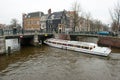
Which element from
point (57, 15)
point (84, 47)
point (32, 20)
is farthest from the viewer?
point (32, 20)

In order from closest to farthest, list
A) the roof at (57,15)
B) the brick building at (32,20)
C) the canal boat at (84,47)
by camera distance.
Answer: the canal boat at (84,47), the roof at (57,15), the brick building at (32,20)

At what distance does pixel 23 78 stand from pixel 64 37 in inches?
1230

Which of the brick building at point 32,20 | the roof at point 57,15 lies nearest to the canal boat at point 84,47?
the roof at point 57,15

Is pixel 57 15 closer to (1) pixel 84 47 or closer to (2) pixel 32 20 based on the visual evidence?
(2) pixel 32 20

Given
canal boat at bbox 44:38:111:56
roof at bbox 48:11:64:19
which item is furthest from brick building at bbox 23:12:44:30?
canal boat at bbox 44:38:111:56

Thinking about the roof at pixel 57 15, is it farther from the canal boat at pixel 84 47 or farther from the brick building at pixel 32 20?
the canal boat at pixel 84 47

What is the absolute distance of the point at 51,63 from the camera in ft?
73.2

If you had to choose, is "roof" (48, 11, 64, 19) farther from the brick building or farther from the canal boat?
the canal boat

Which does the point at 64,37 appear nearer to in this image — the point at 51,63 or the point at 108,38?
the point at 108,38

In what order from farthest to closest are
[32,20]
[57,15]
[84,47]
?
[32,20], [57,15], [84,47]

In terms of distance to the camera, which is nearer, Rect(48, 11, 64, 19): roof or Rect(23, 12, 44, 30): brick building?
Rect(48, 11, 64, 19): roof

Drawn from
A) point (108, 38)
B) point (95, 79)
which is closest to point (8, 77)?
point (95, 79)

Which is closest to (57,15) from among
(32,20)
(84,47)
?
(32,20)

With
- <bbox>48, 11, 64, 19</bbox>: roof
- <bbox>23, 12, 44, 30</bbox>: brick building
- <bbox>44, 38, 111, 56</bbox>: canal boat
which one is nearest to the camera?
<bbox>44, 38, 111, 56</bbox>: canal boat
